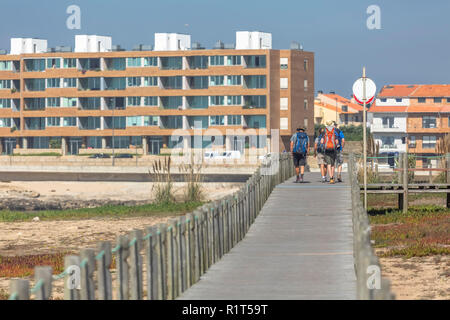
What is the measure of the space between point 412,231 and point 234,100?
8804 centimetres

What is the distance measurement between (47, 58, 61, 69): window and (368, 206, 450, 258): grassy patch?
3520 inches

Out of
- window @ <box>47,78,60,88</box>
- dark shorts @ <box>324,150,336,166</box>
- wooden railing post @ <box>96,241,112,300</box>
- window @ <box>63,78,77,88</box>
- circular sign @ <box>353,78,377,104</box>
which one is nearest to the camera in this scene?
wooden railing post @ <box>96,241,112,300</box>

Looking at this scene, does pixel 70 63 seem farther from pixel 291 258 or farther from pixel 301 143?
pixel 291 258

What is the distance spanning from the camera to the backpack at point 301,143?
31312mm

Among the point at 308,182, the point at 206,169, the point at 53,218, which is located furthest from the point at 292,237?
the point at 206,169

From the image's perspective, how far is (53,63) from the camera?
12112cm

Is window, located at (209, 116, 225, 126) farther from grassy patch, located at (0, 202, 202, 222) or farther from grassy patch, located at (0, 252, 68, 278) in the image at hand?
grassy patch, located at (0, 252, 68, 278)

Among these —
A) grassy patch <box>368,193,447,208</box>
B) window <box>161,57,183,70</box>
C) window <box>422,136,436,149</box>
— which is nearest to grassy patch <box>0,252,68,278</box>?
grassy patch <box>368,193,447,208</box>

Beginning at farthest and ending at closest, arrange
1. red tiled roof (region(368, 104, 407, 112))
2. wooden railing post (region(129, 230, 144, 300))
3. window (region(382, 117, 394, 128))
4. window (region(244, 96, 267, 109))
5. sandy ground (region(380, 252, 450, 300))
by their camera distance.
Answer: window (region(382, 117, 394, 128)) < red tiled roof (region(368, 104, 407, 112)) < window (region(244, 96, 267, 109)) < sandy ground (region(380, 252, 450, 300)) < wooden railing post (region(129, 230, 144, 300))

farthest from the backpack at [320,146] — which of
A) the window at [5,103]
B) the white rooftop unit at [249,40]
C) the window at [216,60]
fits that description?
the window at [5,103]

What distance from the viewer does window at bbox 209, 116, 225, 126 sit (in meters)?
114

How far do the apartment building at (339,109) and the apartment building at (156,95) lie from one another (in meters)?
51.1

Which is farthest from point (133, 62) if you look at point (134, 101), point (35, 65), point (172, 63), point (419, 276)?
point (419, 276)
